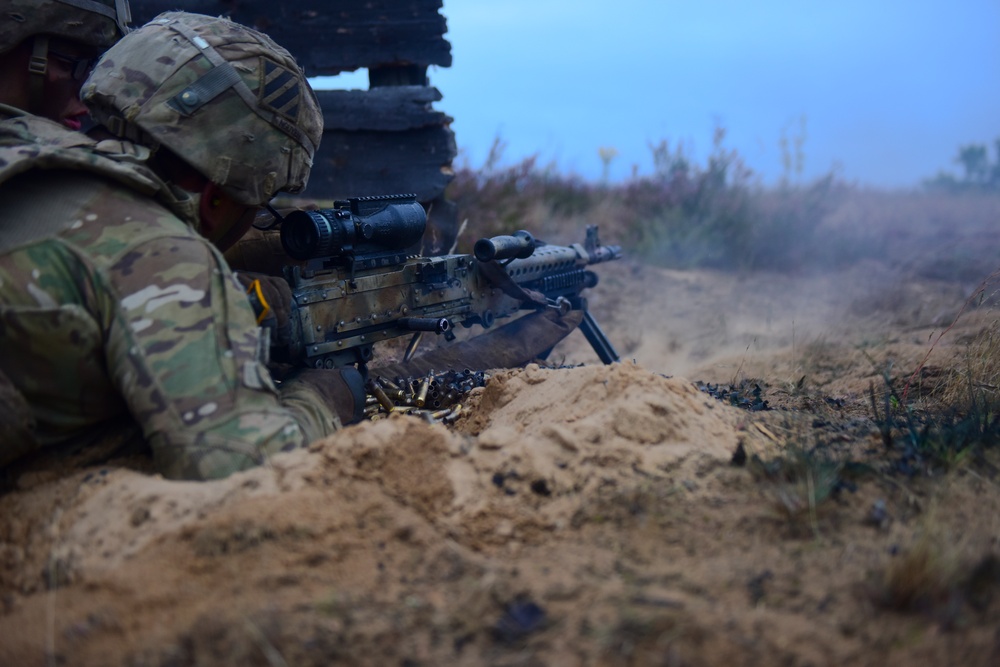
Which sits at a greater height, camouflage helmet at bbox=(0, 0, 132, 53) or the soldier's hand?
camouflage helmet at bbox=(0, 0, 132, 53)

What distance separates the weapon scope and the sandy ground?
1.53 m

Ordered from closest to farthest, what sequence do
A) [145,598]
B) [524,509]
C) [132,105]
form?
[145,598] < [524,509] < [132,105]

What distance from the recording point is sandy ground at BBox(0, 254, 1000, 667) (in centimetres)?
163

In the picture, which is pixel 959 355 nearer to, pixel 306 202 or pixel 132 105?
pixel 132 105

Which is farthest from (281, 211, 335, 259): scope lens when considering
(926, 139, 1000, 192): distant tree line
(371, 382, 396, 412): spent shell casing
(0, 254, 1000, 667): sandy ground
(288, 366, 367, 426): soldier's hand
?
(926, 139, 1000, 192): distant tree line

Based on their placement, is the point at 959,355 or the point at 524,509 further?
the point at 959,355

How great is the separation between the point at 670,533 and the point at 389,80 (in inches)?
217

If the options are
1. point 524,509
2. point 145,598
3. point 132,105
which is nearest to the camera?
point 145,598

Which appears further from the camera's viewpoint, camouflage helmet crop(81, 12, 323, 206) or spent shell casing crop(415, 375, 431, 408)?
spent shell casing crop(415, 375, 431, 408)

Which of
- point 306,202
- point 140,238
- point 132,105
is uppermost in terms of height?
point 132,105

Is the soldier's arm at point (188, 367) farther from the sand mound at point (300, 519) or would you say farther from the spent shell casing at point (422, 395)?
the spent shell casing at point (422, 395)

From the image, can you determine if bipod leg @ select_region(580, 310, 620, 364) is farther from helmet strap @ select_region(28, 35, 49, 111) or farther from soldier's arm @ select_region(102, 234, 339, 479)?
soldier's arm @ select_region(102, 234, 339, 479)

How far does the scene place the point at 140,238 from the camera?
8.28 ft

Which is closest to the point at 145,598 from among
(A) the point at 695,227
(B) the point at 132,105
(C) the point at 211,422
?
(C) the point at 211,422
